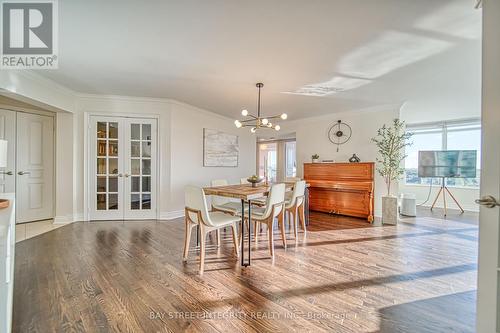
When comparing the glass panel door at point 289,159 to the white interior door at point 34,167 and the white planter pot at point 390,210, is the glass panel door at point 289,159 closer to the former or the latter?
the white planter pot at point 390,210

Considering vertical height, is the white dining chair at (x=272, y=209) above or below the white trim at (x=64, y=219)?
above

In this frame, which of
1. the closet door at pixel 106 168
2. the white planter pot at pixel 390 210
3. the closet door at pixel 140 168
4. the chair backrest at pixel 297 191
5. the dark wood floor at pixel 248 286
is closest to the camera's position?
the dark wood floor at pixel 248 286

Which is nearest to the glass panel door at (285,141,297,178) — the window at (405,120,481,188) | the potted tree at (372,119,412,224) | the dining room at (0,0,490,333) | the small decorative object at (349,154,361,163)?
the dining room at (0,0,490,333)

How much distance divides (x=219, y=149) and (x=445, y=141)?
605 centimetres

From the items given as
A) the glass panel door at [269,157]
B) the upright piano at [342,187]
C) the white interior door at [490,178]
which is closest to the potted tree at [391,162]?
the upright piano at [342,187]

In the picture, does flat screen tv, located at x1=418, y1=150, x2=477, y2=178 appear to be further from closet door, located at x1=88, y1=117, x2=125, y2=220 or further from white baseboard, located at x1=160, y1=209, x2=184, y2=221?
closet door, located at x1=88, y1=117, x2=125, y2=220

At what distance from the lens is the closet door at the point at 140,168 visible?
471 cm

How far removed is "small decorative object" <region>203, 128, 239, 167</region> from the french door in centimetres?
126

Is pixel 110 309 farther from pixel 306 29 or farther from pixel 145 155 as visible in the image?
pixel 145 155

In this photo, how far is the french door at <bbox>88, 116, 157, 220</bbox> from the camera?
4.60 meters

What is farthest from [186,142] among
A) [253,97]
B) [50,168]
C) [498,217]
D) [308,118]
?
[498,217]

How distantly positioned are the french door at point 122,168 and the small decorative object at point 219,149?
1.26 m

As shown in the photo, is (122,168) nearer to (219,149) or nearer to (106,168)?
(106,168)

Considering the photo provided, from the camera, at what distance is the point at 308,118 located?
20.3ft
